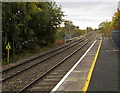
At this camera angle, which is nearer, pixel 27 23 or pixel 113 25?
pixel 27 23

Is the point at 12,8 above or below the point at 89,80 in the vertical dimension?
above

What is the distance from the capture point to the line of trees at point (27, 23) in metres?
19.7

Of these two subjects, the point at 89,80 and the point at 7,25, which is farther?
the point at 7,25

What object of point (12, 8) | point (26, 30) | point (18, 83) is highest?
point (12, 8)

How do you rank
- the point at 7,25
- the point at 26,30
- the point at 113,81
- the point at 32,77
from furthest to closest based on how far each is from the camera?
the point at 26,30 < the point at 7,25 < the point at 32,77 < the point at 113,81

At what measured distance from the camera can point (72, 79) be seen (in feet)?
35.7

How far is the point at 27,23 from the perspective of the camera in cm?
2300

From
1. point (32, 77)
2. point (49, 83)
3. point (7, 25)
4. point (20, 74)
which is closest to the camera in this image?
point (49, 83)

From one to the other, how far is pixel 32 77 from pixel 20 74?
1193 millimetres

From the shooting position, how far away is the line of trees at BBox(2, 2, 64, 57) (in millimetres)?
19734

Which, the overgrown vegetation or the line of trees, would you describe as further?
the overgrown vegetation

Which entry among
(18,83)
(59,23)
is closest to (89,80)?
(18,83)

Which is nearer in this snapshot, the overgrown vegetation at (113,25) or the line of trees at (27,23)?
the line of trees at (27,23)

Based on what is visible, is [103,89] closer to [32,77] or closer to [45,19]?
[32,77]
